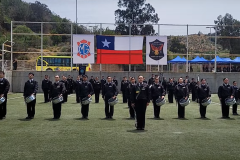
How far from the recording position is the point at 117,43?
35.1 m

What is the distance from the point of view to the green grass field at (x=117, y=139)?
8898 millimetres

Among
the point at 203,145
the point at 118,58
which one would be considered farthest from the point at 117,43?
the point at 203,145

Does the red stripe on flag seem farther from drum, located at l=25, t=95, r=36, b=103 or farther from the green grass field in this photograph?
drum, located at l=25, t=95, r=36, b=103

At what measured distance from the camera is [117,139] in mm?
10984

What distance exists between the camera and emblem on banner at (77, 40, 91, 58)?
34.5 m

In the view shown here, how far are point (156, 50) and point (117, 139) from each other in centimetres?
2451

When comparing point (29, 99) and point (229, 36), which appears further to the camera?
point (229, 36)

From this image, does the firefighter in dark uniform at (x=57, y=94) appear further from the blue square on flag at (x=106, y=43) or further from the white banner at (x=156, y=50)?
the white banner at (x=156, y=50)

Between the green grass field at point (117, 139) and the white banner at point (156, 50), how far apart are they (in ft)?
61.9

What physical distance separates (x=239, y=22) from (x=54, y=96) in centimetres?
6611

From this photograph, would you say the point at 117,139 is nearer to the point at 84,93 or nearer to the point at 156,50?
the point at 84,93

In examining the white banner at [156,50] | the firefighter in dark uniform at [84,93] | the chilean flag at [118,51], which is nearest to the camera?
the firefighter in dark uniform at [84,93]

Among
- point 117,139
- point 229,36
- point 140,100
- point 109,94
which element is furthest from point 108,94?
point 229,36

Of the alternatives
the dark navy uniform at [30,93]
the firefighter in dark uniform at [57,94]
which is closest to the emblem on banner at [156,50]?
the firefighter in dark uniform at [57,94]
